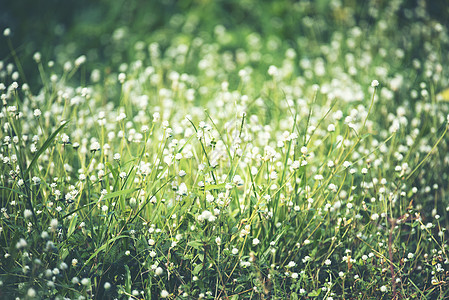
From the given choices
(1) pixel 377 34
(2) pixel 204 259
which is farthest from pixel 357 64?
(2) pixel 204 259

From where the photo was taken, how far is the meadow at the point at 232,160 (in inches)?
71.7

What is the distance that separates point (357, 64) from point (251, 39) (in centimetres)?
125

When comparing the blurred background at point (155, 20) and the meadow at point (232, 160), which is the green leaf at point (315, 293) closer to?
the meadow at point (232, 160)

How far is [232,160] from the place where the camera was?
2002 millimetres

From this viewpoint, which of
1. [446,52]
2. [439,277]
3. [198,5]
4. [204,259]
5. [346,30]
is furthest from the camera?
[198,5]

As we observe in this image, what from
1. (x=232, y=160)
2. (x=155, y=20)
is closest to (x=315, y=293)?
(x=232, y=160)

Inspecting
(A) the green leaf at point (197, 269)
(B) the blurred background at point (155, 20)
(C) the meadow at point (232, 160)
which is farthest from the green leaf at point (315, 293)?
(B) the blurred background at point (155, 20)

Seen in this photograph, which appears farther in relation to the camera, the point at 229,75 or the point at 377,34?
the point at 377,34

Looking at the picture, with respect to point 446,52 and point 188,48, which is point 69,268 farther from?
point 446,52

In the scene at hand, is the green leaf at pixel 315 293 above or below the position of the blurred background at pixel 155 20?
below

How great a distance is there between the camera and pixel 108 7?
513 cm

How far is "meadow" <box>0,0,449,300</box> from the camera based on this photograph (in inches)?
71.7

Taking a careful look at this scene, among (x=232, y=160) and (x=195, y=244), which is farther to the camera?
(x=232, y=160)

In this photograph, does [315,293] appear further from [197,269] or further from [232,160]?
[232,160]
